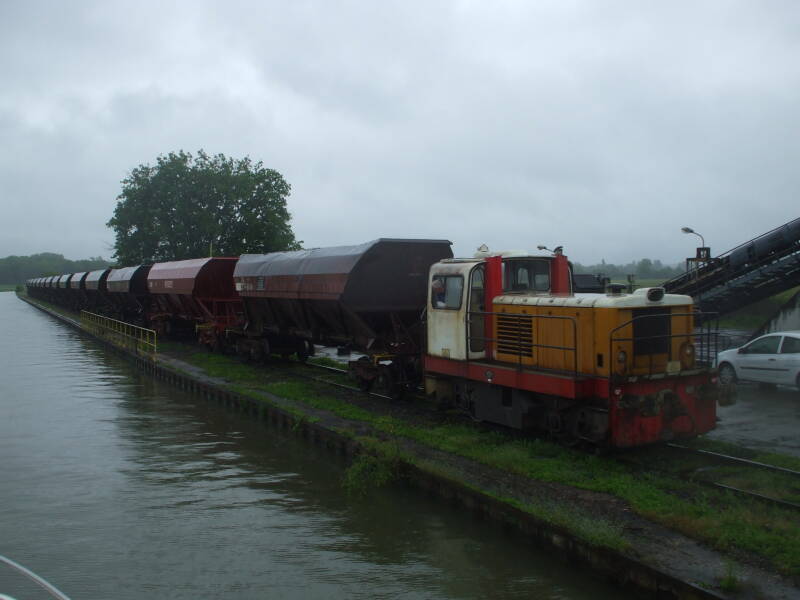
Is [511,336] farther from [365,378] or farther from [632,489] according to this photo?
[365,378]

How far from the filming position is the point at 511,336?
38.3ft

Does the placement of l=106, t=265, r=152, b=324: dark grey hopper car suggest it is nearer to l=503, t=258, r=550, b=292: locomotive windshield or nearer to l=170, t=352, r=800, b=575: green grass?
l=170, t=352, r=800, b=575: green grass

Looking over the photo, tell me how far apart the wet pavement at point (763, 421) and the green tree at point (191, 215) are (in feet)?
130

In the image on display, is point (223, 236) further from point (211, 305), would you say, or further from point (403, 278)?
point (403, 278)

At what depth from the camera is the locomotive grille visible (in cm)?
1127

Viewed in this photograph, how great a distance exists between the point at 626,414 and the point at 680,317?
2.06m

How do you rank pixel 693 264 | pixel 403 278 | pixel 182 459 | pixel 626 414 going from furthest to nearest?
pixel 693 264 < pixel 403 278 < pixel 182 459 < pixel 626 414

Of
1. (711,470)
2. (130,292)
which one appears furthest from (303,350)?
(130,292)

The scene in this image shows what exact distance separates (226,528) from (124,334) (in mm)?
A: 22874

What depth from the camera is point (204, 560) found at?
834 centimetres

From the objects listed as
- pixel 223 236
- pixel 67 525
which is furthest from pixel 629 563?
pixel 223 236

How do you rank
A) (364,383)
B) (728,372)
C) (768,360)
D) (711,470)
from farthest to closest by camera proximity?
(728,372), (364,383), (768,360), (711,470)

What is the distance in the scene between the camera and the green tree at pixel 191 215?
5050 centimetres

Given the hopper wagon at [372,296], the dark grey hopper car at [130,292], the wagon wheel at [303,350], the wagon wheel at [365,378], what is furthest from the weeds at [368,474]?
the dark grey hopper car at [130,292]
